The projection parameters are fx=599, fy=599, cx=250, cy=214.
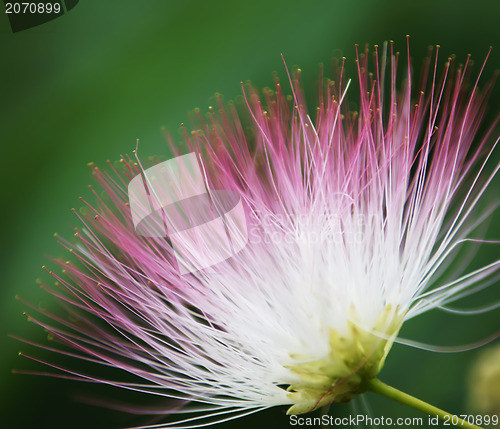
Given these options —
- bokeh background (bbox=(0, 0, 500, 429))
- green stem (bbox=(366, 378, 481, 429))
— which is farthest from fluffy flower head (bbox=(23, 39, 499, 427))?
bokeh background (bbox=(0, 0, 500, 429))

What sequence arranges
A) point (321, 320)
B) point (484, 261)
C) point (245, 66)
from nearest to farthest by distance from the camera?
point (321, 320) < point (484, 261) < point (245, 66)

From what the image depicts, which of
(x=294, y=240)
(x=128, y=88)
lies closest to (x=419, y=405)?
(x=294, y=240)

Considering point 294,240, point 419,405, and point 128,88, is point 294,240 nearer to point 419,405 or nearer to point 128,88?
point 419,405

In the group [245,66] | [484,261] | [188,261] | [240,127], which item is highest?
[245,66]

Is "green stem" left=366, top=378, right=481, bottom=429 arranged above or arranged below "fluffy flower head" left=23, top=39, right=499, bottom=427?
below

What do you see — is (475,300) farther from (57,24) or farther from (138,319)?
(57,24)

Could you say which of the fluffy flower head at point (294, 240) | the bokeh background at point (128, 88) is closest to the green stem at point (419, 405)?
the fluffy flower head at point (294, 240)

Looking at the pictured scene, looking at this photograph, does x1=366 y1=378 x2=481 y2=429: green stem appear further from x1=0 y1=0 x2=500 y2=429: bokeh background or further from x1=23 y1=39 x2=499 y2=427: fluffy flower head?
x1=0 y1=0 x2=500 y2=429: bokeh background

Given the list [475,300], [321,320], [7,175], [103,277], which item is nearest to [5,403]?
[7,175]
